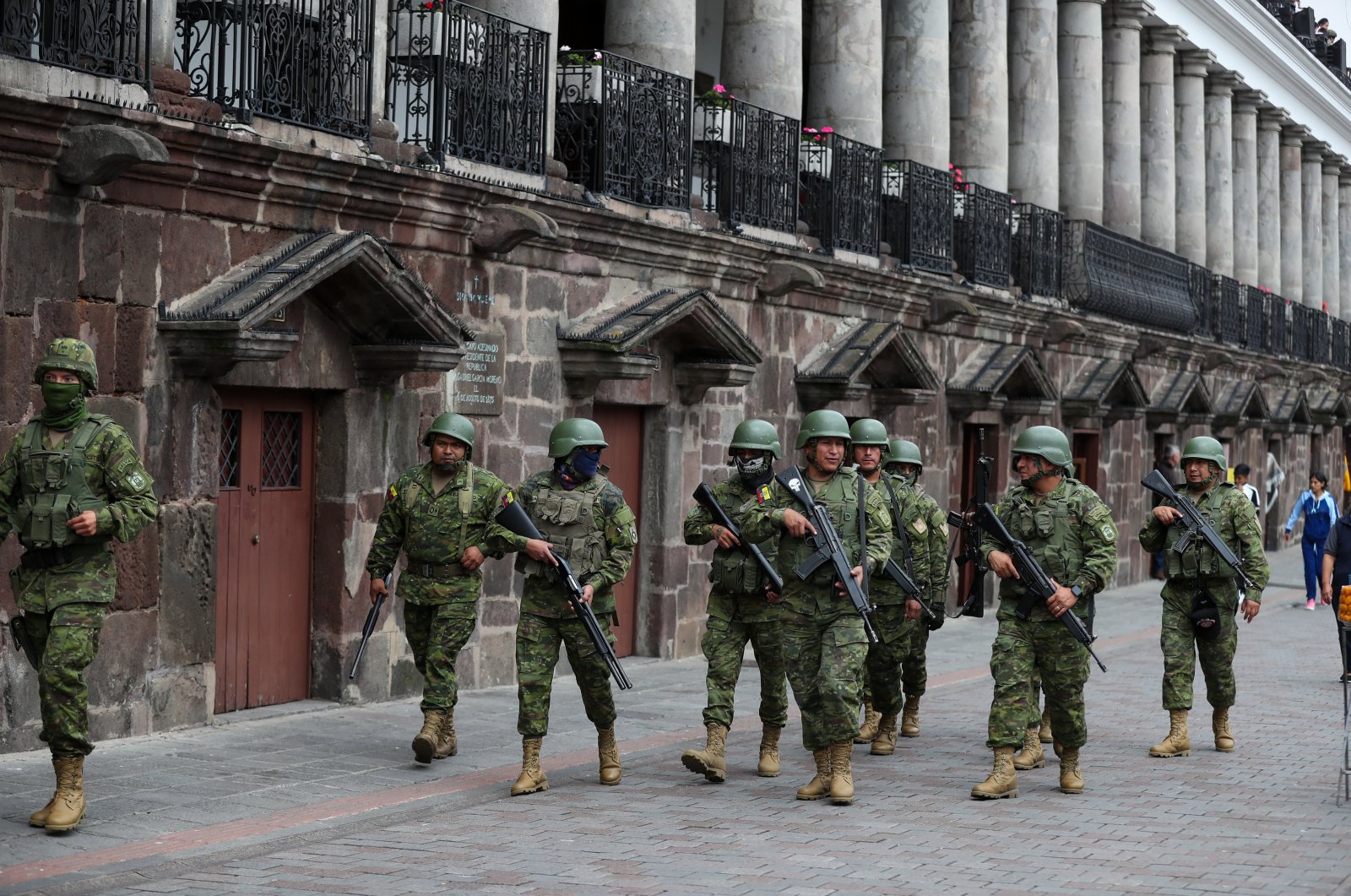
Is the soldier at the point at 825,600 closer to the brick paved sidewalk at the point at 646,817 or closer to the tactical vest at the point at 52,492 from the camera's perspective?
the brick paved sidewalk at the point at 646,817

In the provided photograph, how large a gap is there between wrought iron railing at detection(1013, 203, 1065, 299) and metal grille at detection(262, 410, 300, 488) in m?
13.7

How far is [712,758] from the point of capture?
9.91m

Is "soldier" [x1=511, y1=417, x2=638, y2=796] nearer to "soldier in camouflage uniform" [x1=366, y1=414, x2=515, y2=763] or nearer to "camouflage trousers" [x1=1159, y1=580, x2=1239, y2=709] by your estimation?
"soldier in camouflage uniform" [x1=366, y1=414, x2=515, y2=763]

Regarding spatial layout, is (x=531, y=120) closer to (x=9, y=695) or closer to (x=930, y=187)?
(x=9, y=695)

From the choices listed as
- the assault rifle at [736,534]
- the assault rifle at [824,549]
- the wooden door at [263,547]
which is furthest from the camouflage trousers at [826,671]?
the wooden door at [263,547]

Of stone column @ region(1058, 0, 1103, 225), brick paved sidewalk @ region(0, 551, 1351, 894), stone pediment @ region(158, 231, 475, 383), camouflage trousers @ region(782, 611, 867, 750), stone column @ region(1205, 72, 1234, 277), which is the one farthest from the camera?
stone column @ region(1205, 72, 1234, 277)

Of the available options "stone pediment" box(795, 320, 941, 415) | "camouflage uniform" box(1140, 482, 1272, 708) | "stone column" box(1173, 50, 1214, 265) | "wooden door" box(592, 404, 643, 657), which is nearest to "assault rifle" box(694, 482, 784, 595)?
"camouflage uniform" box(1140, 482, 1272, 708)

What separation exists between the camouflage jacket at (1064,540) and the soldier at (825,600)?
692mm

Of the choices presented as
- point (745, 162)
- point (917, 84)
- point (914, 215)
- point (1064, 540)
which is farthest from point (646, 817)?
point (917, 84)

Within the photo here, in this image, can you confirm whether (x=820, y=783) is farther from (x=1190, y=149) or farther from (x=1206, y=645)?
(x=1190, y=149)

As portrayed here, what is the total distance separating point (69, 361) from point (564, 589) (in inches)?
105

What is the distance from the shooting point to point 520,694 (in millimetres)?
9492

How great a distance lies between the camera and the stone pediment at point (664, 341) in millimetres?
14102

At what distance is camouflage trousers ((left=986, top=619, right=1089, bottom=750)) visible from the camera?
970 centimetres
